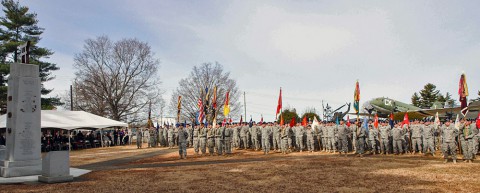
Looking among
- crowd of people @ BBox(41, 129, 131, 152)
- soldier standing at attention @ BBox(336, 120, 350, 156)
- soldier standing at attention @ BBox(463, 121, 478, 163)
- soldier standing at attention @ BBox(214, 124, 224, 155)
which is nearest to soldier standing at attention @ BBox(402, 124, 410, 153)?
soldier standing at attention @ BBox(336, 120, 350, 156)

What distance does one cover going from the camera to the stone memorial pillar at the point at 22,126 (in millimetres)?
12016

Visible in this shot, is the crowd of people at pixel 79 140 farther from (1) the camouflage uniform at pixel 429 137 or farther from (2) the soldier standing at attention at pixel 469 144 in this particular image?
(2) the soldier standing at attention at pixel 469 144

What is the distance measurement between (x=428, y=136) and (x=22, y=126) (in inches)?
707

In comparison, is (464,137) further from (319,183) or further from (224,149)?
(224,149)

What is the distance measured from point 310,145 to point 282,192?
14628 mm

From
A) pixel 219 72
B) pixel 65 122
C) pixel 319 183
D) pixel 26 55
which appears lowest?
pixel 319 183

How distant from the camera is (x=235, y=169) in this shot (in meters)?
13.5

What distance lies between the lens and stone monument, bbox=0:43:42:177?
1202cm

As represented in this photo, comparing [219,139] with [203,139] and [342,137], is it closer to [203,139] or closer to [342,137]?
[203,139]

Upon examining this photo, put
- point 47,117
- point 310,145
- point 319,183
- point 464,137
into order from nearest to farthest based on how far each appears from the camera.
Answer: point 319,183, point 464,137, point 310,145, point 47,117

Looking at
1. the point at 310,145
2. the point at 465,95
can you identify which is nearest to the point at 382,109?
the point at 310,145

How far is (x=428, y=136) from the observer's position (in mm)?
18812

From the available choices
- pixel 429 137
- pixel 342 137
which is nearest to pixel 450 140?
pixel 429 137

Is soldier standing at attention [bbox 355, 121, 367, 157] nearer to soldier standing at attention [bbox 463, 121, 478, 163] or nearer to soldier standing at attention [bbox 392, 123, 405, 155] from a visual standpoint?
soldier standing at attention [bbox 392, 123, 405, 155]
